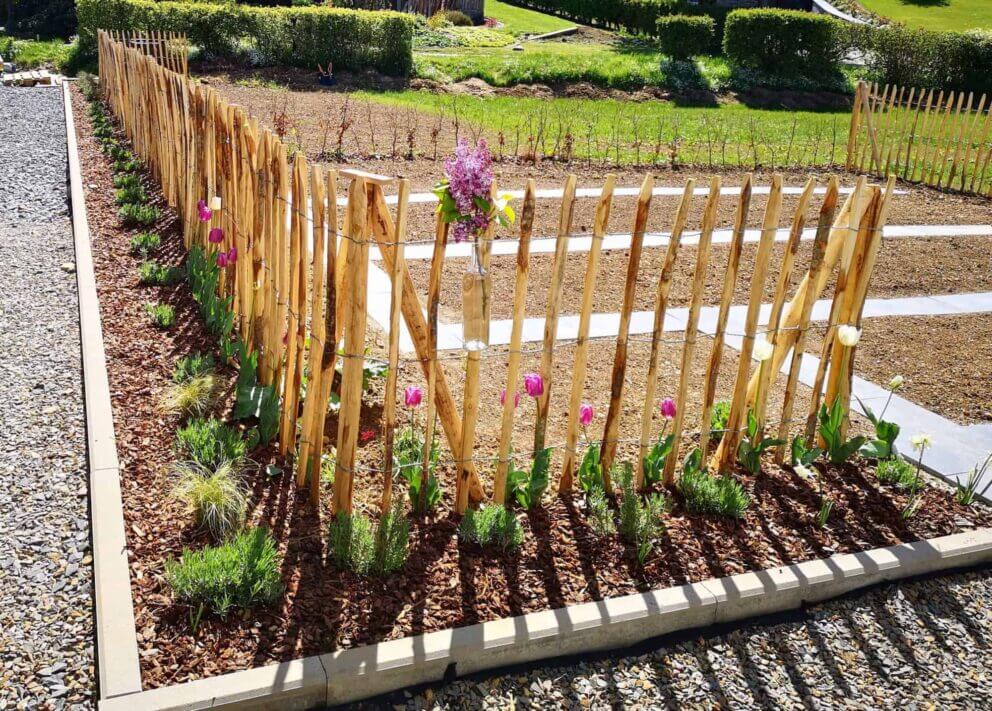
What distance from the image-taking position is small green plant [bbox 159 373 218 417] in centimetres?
445

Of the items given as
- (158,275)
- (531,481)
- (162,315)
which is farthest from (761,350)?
(158,275)

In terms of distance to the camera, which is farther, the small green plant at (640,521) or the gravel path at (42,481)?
the small green plant at (640,521)

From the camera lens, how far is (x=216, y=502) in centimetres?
359

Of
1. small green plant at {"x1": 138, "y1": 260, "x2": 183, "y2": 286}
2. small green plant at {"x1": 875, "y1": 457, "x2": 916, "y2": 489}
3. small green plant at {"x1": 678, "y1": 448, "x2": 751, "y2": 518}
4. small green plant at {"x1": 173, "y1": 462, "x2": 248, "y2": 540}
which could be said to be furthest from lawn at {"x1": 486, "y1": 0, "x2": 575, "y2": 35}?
small green plant at {"x1": 173, "y1": 462, "x2": 248, "y2": 540}

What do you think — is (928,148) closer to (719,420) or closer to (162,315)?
(719,420)

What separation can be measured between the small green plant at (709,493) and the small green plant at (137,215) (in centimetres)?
590

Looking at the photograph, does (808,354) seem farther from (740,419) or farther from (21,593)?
(21,593)

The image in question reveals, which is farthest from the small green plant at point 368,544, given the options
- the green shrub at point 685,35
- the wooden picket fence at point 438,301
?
the green shrub at point 685,35

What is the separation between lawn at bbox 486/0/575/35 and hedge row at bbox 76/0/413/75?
42.4 feet

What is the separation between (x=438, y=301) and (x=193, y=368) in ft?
5.77

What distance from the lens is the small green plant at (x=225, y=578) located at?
3127mm

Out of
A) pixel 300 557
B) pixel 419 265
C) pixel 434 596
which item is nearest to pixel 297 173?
pixel 300 557

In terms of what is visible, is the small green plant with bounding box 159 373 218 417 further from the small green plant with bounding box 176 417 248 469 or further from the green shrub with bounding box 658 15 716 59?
the green shrub with bounding box 658 15 716 59

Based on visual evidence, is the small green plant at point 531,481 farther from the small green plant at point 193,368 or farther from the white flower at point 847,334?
the small green plant at point 193,368
